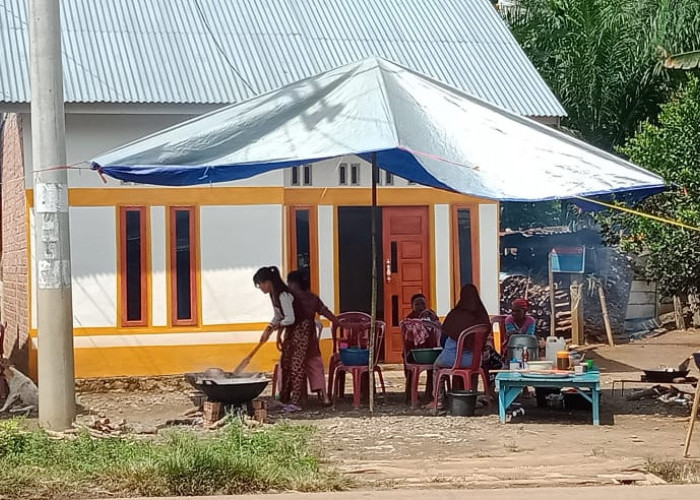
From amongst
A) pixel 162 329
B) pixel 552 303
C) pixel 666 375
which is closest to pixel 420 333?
pixel 666 375

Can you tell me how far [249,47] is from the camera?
1515cm

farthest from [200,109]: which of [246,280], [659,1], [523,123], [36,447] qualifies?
[659,1]

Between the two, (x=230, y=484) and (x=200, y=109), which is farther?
(x=200, y=109)

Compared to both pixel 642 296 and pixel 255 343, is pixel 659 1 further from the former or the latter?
pixel 255 343

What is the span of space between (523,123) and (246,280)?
167 inches

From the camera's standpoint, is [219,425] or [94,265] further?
[94,265]

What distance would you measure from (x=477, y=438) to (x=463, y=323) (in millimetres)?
1796

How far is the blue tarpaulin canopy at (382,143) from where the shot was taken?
10.2m

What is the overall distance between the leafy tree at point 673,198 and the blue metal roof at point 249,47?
3074 mm

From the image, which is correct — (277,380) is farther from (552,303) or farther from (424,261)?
(552,303)

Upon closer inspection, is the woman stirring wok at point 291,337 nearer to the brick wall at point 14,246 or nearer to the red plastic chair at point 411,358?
the red plastic chair at point 411,358

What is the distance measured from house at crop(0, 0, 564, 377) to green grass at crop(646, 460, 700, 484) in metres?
6.59

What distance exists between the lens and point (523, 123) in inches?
451

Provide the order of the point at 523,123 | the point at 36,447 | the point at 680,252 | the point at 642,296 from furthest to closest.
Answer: the point at 642,296
the point at 680,252
the point at 523,123
the point at 36,447
